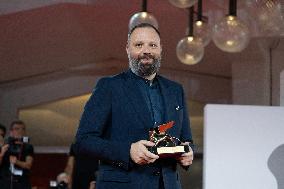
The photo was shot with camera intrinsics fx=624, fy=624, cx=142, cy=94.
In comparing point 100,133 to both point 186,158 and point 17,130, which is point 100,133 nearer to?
point 186,158

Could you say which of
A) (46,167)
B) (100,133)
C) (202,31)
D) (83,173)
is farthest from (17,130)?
(46,167)

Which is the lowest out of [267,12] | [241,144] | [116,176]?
[116,176]

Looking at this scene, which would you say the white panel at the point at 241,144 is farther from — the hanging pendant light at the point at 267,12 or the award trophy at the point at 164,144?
the award trophy at the point at 164,144

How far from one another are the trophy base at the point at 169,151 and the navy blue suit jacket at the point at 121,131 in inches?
2.6

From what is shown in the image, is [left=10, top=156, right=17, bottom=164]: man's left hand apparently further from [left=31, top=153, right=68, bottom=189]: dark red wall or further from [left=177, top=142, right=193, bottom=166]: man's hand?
[left=31, top=153, right=68, bottom=189]: dark red wall

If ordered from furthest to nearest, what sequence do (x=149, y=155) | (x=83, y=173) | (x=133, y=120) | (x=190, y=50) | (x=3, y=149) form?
1. (x=83, y=173)
2. (x=3, y=149)
3. (x=190, y=50)
4. (x=133, y=120)
5. (x=149, y=155)

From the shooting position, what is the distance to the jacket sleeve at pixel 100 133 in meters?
1.74

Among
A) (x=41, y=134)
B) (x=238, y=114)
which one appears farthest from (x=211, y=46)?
(x=41, y=134)

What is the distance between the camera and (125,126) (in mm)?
1790

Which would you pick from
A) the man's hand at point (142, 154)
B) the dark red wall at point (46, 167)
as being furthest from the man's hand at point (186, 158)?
the dark red wall at point (46, 167)

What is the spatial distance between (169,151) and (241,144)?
144 centimetres

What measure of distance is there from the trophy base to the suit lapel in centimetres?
10

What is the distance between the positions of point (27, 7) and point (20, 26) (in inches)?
22.2

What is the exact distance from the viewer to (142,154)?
167 cm
